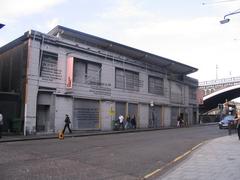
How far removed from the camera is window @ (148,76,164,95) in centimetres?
4194

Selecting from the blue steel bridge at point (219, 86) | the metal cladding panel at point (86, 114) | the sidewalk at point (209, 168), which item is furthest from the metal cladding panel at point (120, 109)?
the blue steel bridge at point (219, 86)

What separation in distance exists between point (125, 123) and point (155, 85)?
8.42m

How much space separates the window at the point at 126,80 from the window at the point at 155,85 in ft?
10.2

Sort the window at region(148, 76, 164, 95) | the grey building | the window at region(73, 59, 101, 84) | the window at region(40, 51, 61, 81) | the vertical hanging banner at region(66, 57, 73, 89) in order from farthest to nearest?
1. the window at region(148, 76, 164, 95)
2. the window at region(73, 59, 101, 84)
3. the vertical hanging banner at region(66, 57, 73, 89)
4. the window at region(40, 51, 61, 81)
5. the grey building

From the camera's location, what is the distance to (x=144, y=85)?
133 feet

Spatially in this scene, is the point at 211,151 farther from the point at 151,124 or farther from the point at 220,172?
the point at 151,124

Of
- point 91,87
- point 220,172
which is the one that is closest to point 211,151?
point 220,172

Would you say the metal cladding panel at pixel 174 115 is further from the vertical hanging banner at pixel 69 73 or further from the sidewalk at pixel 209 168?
the sidewalk at pixel 209 168

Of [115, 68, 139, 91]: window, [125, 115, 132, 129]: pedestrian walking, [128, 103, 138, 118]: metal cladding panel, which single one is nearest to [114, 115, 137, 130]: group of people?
[125, 115, 132, 129]: pedestrian walking

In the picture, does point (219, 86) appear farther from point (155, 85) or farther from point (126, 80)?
point (126, 80)

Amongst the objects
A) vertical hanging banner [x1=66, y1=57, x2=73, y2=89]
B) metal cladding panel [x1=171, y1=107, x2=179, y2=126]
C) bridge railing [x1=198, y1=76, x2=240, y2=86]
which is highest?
bridge railing [x1=198, y1=76, x2=240, y2=86]

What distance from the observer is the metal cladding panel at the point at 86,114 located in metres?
30.9

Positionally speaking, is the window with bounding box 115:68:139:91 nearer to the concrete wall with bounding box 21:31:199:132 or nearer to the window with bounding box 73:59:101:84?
the concrete wall with bounding box 21:31:199:132

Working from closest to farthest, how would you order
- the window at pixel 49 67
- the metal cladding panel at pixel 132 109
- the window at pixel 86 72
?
the window at pixel 49 67, the window at pixel 86 72, the metal cladding panel at pixel 132 109
